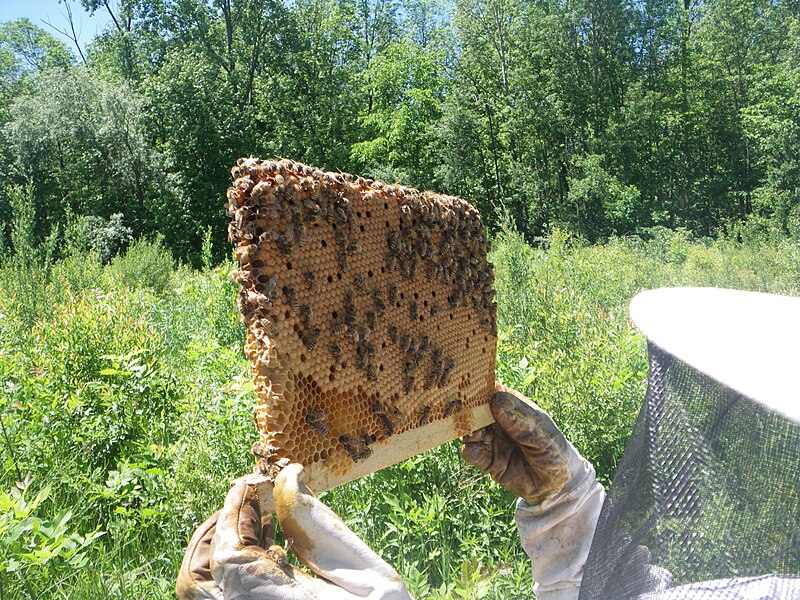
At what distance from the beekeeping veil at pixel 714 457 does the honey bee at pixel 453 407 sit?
28.9 inches

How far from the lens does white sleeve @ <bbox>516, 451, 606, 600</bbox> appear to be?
A: 224 centimetres

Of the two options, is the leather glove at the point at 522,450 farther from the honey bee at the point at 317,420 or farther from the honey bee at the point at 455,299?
the honey bee at the point at 317,420

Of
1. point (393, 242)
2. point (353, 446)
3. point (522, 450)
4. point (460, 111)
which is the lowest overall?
point (522, 450)

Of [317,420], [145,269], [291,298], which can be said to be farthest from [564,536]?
[145,269]

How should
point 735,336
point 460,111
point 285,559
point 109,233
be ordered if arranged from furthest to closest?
point 460,111, point 109,233, point 285,559, point 735,336

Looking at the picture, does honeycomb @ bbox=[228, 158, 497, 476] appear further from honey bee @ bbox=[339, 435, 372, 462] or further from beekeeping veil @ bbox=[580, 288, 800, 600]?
beekeeping veil @ bbox=[580, 288, 800, 600]

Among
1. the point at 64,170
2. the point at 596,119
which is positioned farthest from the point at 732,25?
the point at 64,170

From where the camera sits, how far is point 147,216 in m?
24.1

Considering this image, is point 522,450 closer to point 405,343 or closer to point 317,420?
point 405,343

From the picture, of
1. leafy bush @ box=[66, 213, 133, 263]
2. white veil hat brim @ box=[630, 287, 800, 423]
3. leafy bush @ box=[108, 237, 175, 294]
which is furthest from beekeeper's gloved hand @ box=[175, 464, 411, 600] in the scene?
leafy bush @ box=[66, 213, 133, 263]

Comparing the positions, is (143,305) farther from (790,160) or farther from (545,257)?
(790,160)

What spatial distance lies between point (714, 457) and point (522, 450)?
46.0 inches

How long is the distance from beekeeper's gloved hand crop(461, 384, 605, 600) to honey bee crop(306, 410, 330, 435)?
85 cm

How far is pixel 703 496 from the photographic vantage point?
3.89ft
